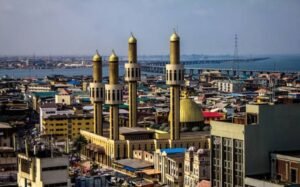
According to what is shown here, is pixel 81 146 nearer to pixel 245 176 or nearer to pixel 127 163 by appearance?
pixel 127 163

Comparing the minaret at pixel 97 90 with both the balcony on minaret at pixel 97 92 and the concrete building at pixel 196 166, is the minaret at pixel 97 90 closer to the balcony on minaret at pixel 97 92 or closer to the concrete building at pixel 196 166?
the balcony on minaret at pixel 97 92

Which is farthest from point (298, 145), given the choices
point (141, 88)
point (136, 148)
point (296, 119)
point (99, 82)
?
point (141, 88)

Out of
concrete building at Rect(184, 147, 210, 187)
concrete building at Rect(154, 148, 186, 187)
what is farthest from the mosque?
concrete building at Rect(184, 147, 210, 187)

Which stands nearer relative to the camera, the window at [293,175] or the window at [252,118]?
the window at [293,175]

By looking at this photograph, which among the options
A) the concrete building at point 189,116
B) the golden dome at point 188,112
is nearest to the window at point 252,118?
the concrete building at point 189,116

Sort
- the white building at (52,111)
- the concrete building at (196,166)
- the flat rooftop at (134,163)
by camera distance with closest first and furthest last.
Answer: the concrete building at (196,166)
the flat rooftop at (134,163)
the white building at (52,111)

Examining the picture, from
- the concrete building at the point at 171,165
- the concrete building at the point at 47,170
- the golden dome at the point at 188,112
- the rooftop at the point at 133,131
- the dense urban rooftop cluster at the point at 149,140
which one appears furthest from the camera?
the golden dome at the point at 188,112

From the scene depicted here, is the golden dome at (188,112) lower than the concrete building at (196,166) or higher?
higher

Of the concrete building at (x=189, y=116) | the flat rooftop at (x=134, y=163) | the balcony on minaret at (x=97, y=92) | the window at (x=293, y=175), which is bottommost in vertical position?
the flat rooftop at (x=134, y=163)
